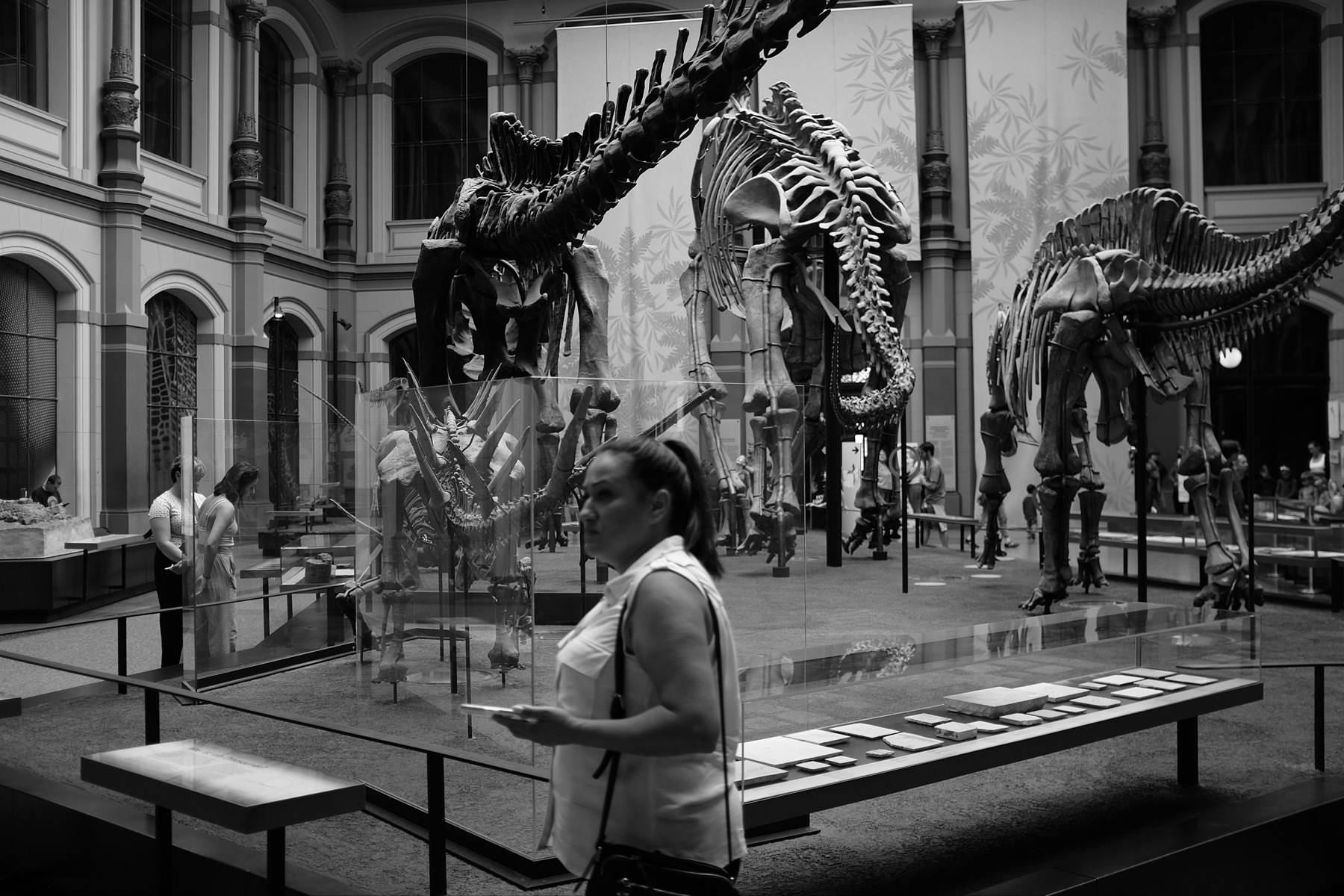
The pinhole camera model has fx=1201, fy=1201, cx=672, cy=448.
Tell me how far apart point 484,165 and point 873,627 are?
397 centimetres

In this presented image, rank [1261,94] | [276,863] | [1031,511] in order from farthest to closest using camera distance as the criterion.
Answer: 1. [1261,94]
2. [1031,511]
3. [276,863]

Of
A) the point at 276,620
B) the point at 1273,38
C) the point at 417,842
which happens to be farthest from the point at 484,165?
the point at 1273,38

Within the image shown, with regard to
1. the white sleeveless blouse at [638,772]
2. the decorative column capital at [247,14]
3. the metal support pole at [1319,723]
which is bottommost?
the metal support pole at [1319,723]

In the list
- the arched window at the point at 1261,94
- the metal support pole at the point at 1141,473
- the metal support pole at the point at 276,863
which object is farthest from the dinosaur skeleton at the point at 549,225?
the arched window at the point at 1261,94

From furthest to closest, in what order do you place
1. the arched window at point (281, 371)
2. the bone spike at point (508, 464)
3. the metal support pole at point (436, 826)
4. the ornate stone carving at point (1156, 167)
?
1. the ornate stone carving at point (1156, 167)
2. the arched window at point (281, 371)
3. the bone spike at point (508, 464)
4. the metal support pole at point (436, 826)

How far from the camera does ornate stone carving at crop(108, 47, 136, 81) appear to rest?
16359 mm

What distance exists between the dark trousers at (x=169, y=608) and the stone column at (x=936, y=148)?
59.5 feet

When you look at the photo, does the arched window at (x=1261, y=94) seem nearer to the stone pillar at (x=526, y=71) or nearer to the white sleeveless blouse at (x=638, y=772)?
the stone pillar at (x=526, y=71)

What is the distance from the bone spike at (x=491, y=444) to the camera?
4184 mm

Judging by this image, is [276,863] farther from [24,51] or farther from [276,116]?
[276,116]

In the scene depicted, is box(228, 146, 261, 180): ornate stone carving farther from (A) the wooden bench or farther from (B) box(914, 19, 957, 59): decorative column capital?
(B) box(914, 19, 957, 59): decorative column capital

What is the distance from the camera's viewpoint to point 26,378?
15383 millimetres

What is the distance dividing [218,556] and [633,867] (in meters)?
5.20

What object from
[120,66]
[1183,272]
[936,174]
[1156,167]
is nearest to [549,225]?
[1183,272]
